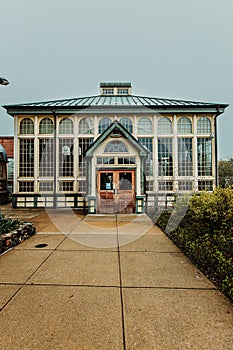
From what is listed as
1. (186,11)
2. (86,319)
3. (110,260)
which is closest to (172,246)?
(110,260)

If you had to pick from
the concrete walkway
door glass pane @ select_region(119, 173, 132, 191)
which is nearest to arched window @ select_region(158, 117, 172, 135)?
door glass pane @ select_region(119, 173, 132, 191)

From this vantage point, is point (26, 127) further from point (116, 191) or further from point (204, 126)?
point (204, 126)

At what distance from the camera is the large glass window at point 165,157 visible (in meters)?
14.0

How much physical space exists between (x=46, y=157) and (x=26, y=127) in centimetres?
241

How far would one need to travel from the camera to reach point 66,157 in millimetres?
14102

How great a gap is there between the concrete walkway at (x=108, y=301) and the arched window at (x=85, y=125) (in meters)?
9.65

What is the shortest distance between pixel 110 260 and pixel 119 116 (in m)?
10.9

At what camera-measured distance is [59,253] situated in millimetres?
5281

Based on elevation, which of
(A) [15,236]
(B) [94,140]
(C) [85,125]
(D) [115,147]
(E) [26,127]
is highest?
(C) [85,125]

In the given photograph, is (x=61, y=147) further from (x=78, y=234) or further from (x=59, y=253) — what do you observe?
(x=59, y=253)

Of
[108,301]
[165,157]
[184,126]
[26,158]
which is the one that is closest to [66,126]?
[26,158]

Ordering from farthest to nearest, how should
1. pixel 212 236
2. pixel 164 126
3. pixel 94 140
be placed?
1. pixel 164 126
2. pixel 94 140
3. pixel 212 236

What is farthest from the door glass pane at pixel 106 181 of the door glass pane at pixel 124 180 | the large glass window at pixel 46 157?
the large glass window at pixel 46 157

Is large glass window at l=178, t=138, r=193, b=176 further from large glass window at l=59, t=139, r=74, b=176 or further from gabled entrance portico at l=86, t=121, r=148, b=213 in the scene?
large glass window at l=59, t=139, r=74, b=176
